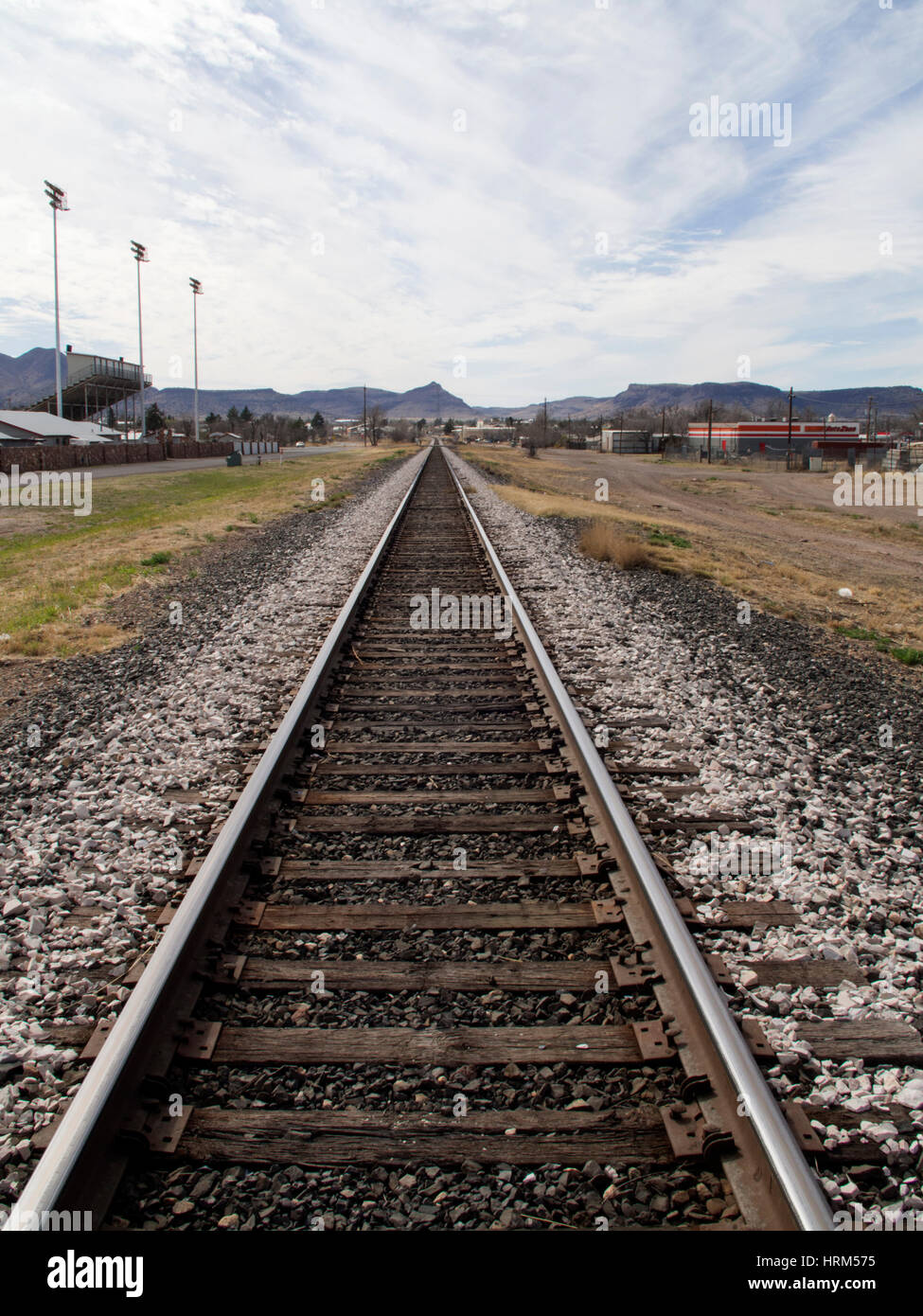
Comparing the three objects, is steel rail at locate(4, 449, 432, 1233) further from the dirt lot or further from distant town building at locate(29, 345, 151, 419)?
distant town building at locate(29, 345, 151, 419)

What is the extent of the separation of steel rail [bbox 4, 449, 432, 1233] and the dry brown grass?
28.1 feet

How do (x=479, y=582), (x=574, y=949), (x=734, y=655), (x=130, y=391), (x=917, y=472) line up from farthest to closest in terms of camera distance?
1. (x=130, y=391)
2. (x=917, y=472)
3. (x=479, y=582)
4. (x=734, y=655)
5. (x=574, y=949)

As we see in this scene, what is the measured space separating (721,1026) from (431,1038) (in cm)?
95

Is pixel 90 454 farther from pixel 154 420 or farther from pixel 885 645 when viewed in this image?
pixel 154 420

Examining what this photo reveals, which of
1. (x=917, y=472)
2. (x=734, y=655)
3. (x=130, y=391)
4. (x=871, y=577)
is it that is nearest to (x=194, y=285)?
(x=130, y=391)

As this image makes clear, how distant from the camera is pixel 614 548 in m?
13.4

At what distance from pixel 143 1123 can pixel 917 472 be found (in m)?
59.8

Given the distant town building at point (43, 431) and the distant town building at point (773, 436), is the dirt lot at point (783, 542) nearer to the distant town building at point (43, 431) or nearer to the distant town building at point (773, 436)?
the distant town building at point (43, 431)

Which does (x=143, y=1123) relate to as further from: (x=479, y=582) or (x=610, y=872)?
(x=479, y=582)

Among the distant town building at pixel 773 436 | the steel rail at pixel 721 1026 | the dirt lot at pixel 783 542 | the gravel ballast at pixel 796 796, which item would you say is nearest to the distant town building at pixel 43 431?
the dirt lot at pixel 783 542

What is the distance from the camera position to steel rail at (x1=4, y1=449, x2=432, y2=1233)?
2219mm

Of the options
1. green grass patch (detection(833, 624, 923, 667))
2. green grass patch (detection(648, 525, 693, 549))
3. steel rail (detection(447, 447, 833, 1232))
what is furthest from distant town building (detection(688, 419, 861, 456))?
steel rail (detection(447, 447, 833, 1232))

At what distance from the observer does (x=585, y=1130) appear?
2.57m

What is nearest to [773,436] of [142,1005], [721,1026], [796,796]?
[796,796]
